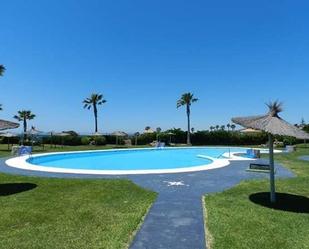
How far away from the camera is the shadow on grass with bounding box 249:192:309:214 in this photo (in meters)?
8.17

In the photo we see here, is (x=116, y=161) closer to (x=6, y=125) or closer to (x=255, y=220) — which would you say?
(x=6, y=125)

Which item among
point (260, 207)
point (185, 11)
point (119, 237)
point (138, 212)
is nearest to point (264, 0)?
point (185, 11)

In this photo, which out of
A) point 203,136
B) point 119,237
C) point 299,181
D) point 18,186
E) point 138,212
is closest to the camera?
point 119,237

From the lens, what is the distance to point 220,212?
25.1ft

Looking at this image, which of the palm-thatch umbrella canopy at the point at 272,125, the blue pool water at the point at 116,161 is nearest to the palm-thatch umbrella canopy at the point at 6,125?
the palm-thatch umbrella canopy at the point at 272,125

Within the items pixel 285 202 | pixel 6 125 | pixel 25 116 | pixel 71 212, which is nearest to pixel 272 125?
pixel 285 202

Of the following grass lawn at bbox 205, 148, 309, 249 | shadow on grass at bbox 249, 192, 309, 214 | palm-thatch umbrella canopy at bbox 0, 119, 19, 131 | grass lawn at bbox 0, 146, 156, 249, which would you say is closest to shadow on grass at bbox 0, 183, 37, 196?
grass lawn at bbox 0, 146, 156, 249

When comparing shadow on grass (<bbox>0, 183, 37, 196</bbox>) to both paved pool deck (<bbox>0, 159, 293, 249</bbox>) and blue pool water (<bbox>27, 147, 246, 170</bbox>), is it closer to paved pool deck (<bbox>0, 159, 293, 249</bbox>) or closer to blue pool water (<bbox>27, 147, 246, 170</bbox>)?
paved pool deck (<bbox>0, 159, 293, 249</bbox>)

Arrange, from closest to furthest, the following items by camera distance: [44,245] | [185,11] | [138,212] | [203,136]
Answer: [44,245], [138,212], [185,11], [203,136]

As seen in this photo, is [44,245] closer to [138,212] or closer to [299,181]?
[138,212]

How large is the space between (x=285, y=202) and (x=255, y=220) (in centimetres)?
226

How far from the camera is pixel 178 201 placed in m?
8.81

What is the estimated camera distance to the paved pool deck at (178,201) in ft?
19.1

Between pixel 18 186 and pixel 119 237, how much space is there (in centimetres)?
635
